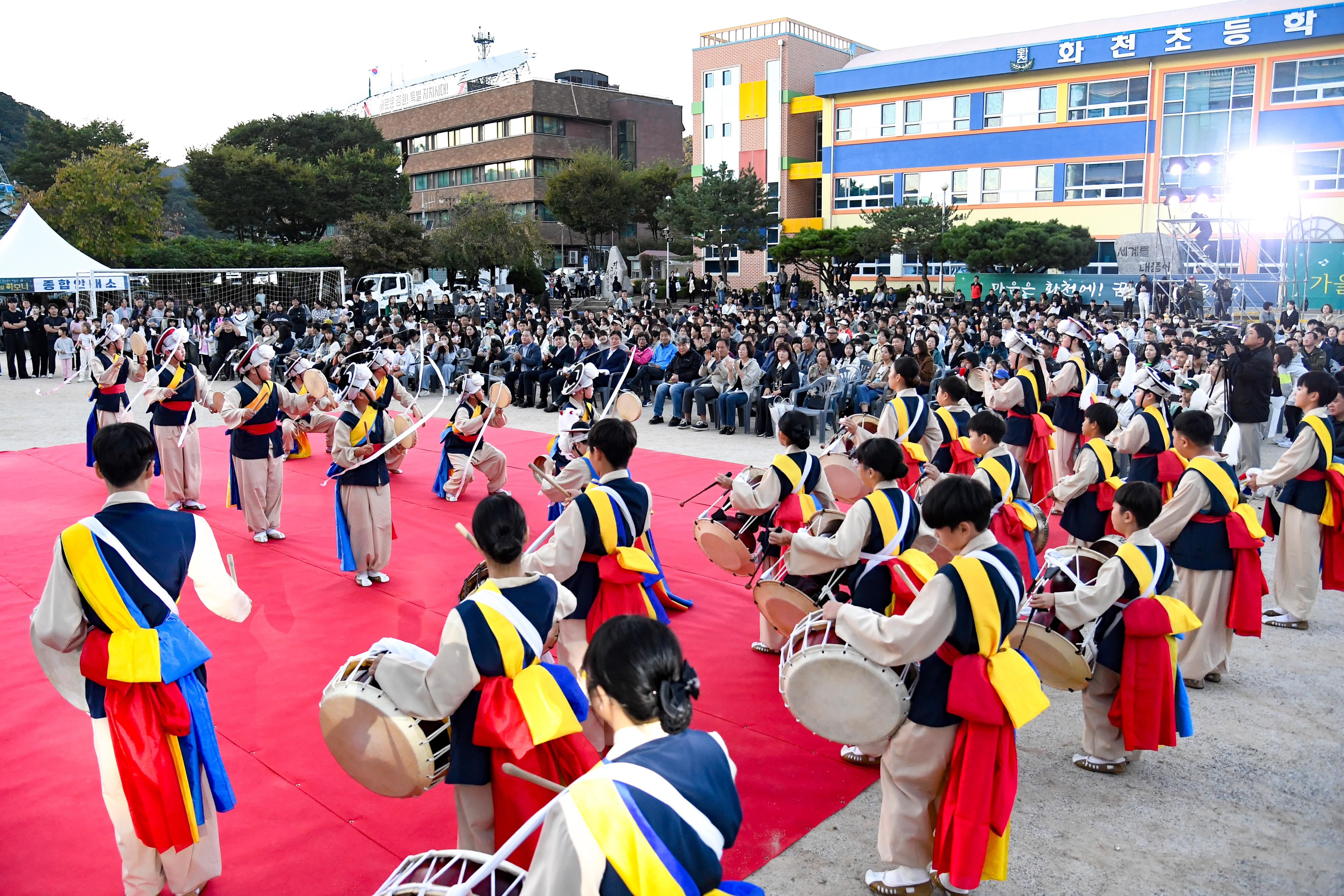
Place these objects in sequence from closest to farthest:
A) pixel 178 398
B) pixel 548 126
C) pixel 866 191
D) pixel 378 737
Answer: pixel 378 737, pixel 178 398, pixel 866 191, pixel 548 126

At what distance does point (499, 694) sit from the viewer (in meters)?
2.54

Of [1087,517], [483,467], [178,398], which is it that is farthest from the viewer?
[483,467]

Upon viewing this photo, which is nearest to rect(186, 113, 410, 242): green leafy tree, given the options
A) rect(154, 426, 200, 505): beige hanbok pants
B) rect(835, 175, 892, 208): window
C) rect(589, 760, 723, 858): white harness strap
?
rect(835, 175, 892, 208): window

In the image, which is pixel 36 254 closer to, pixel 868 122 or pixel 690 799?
pixel 868 122

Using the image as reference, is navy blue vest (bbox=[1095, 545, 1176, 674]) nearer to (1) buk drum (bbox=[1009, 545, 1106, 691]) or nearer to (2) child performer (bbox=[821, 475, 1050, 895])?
(1) buk drum (bbox=[1009, 545, 1106, 691])

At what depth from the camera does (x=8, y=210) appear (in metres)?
35.4


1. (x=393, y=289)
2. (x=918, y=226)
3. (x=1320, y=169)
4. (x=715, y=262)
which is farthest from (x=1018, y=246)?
(x=393, y=289)

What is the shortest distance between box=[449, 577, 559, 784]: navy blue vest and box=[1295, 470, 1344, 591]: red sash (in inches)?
→ 187

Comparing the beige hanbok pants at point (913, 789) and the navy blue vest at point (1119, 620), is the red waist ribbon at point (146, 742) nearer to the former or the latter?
the beige hanbok pants at point (913, 789)

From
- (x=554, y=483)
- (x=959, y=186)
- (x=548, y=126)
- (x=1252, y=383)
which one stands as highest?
(x=548, y=126)

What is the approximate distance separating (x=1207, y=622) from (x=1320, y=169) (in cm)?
2502

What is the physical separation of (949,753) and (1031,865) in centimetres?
68

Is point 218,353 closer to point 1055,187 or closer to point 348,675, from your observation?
point 348,675

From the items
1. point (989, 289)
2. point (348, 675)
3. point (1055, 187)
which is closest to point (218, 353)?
point (348, 675)
